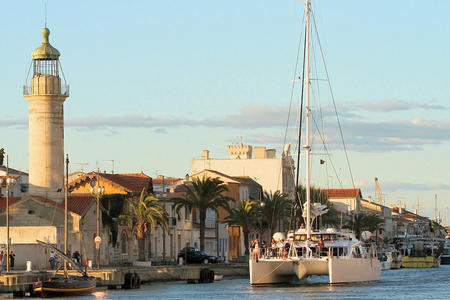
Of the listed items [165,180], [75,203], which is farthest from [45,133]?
[165,180]

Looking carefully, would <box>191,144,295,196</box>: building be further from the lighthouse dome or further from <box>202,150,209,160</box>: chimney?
the lighthouse dome

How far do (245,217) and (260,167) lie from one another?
3582cm

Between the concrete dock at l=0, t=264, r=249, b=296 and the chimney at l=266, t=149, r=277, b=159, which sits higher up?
the chimney at l=266, t=149, r=277, b=159

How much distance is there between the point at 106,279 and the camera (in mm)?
66000

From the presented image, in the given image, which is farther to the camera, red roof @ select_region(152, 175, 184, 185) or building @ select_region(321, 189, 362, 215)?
building @ select_region(321, 189, 362, 215)

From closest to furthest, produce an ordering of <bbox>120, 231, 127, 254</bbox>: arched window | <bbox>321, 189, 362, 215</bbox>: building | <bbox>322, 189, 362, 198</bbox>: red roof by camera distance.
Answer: <bbox>120, 231, 127, 254</bbox>: arched window → <bbox>321, 189, 362, 215</bbox>: building → <bbox>322, 189, 362, 198</bbox>: red roof

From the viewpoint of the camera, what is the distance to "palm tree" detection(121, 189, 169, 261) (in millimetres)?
87625

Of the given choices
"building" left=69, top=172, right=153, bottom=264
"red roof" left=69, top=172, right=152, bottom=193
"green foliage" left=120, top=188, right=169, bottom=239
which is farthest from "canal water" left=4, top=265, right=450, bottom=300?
"red roof" left=69, top=172, right=152, bottom=193

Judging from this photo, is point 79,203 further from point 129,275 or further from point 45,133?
point 129,275

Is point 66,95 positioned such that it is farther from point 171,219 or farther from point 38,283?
point 38,283

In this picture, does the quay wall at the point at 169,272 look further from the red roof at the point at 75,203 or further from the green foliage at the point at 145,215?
the red roof at the point at 75,203

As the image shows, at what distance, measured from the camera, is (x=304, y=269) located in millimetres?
63969

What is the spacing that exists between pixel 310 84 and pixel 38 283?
70.1 ft

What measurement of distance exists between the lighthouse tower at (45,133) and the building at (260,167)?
53000mm
